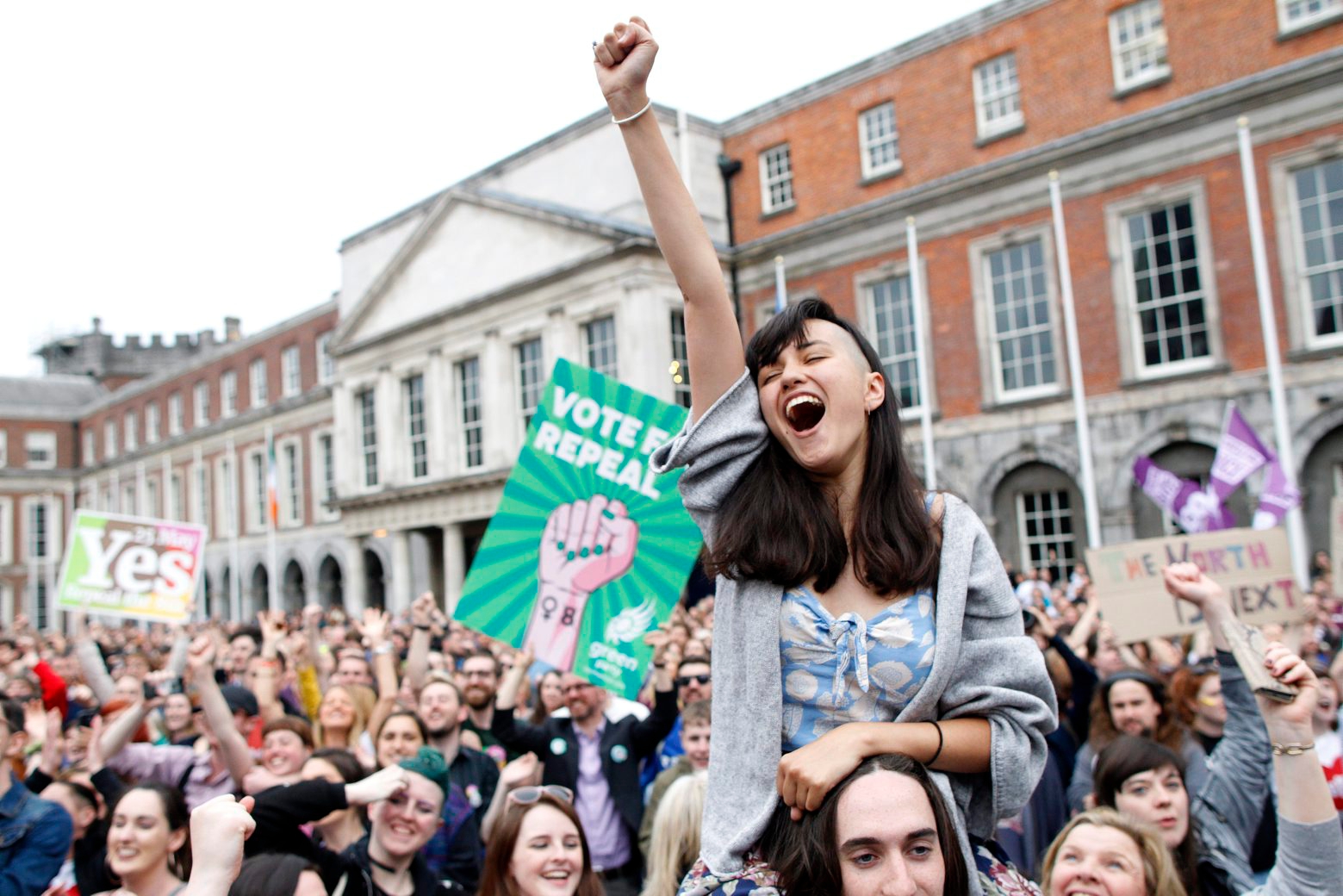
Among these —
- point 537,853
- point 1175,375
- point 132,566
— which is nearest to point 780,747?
point 537,853

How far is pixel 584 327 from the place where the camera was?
24.9m

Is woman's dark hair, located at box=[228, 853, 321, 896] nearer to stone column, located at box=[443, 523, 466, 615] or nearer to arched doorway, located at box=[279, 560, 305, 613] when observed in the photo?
stone column, located at box=[443, 523, 466, 615]

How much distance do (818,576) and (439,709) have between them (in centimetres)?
390

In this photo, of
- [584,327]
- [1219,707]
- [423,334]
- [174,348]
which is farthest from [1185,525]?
[174,348]

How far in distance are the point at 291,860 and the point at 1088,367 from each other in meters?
18.2

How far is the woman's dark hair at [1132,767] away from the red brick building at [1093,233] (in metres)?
12.4

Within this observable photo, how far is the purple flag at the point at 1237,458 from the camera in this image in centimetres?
1305

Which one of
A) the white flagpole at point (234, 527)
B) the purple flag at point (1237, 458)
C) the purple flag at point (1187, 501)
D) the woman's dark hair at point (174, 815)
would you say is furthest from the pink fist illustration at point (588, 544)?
the white flagpole at point (234, 527)

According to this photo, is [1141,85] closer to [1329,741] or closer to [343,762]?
[1329,741]

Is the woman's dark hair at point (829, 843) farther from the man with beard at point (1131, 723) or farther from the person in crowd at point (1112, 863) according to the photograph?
the man with beard at point (1131, 723)

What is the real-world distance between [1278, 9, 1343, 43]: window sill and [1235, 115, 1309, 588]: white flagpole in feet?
7.77

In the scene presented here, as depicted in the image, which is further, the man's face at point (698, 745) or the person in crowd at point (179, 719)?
the person in crowd at point (179, 719)

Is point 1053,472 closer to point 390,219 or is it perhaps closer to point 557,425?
point 557,425

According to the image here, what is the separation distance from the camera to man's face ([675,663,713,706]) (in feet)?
18.5
